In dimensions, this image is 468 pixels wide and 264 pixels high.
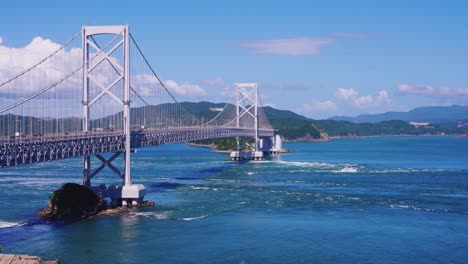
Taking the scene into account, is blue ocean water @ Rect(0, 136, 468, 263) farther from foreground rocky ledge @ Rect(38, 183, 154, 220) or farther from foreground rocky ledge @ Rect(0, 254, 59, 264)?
foreground rocky ledge @ Rect(0, 254, 59, 264)

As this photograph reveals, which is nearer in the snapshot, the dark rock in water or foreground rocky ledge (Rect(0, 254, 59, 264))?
foreground rocky ledge (Rect(0, 254, 59, 264))

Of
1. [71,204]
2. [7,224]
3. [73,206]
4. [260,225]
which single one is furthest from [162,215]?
[7,224]

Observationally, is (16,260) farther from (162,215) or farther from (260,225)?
(260,225)

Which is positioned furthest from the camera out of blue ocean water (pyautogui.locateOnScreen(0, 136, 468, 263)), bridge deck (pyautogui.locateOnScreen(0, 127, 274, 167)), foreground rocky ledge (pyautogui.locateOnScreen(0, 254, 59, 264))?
blue ocean water (pyautogui.locateOnScreen(0, 136, 468, 263))

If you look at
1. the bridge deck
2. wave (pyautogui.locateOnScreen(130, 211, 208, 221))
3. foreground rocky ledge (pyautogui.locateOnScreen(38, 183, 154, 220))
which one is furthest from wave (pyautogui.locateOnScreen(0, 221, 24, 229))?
wave (pyautogui.locateOnScreen(130, 211, 208, 221))

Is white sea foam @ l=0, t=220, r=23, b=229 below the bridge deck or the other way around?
below

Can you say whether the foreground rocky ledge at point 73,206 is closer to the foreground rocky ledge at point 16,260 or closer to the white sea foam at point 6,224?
the white sea foam at point 6,224

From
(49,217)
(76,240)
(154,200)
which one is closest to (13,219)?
(49,217)

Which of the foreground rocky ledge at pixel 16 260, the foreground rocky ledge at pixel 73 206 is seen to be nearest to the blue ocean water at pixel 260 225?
the foreground rocky ledge at pixel 73 206
